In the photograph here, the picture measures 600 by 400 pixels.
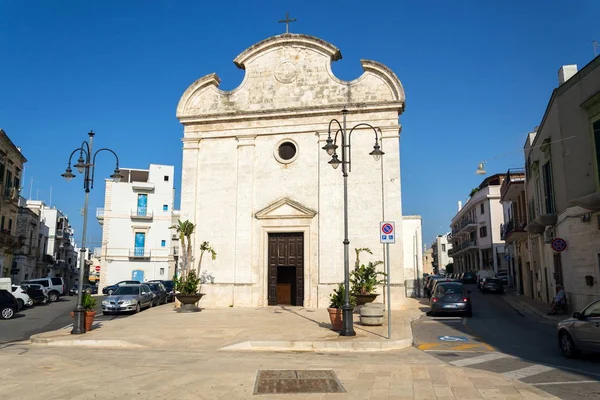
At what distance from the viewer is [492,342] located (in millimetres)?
12219

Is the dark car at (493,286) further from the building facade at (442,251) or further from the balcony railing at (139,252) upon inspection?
the building facade at (442,251)

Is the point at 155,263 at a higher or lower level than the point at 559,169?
lower

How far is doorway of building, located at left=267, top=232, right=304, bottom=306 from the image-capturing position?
873 inches

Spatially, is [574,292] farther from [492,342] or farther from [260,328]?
[260,328]

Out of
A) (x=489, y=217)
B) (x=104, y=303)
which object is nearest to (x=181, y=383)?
(x=104, y=303)

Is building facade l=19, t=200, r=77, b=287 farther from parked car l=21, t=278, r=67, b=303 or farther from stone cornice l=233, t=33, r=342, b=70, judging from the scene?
stone cornice l=233, t=33, r=342, b=70

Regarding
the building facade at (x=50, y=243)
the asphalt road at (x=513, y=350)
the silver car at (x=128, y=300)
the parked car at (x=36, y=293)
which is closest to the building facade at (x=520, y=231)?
the asphalt road at (x=513, y=350)

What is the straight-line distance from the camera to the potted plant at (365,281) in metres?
19.3

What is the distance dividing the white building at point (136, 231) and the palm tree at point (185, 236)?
82.5ft

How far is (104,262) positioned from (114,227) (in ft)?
11.3

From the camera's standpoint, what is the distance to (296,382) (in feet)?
24.9

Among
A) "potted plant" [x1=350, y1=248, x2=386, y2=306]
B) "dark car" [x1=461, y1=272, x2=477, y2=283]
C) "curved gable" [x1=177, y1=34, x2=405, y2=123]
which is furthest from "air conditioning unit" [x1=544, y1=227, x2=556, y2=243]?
"dark car" [x1=461, y1=272, x2=477, y2=283]

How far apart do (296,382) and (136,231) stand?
138 feet

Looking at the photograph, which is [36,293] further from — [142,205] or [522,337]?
[522,337]
